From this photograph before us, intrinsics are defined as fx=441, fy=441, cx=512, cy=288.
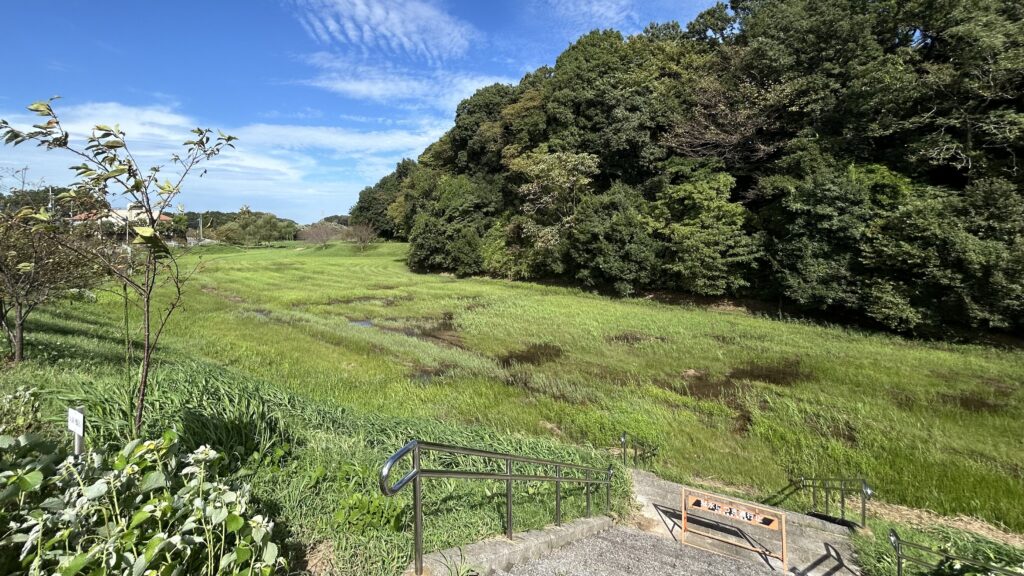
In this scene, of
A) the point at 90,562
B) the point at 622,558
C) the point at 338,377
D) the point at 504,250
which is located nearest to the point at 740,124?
the point at 504,250

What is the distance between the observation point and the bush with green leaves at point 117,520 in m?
1.80

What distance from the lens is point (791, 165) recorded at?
24000 mm

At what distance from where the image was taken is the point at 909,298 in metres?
18.8

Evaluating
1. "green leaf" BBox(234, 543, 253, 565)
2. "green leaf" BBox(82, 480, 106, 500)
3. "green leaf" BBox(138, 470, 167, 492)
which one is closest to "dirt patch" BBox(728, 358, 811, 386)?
"green leaf" BBox(234, 543, 253, 565)

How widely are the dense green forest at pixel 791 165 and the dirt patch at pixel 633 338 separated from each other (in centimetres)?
848

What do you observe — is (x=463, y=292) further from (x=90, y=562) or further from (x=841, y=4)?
(x=90, y=562)

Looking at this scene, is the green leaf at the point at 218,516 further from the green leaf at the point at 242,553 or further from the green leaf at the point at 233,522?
the green leaf at the point at 242,553

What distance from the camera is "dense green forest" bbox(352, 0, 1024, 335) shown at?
695 inches

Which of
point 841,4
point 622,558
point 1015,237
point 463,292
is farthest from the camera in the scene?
point 463,292

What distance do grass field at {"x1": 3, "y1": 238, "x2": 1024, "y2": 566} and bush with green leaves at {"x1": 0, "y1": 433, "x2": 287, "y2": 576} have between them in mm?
1172

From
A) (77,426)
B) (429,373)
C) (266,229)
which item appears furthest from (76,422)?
(266,229)

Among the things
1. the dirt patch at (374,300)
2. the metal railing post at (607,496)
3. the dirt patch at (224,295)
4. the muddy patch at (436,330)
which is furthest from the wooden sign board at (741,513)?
the dirt patch at (224,295)

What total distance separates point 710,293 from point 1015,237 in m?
12.0

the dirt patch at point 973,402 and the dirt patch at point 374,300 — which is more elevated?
the dirt patch at point 374,300
